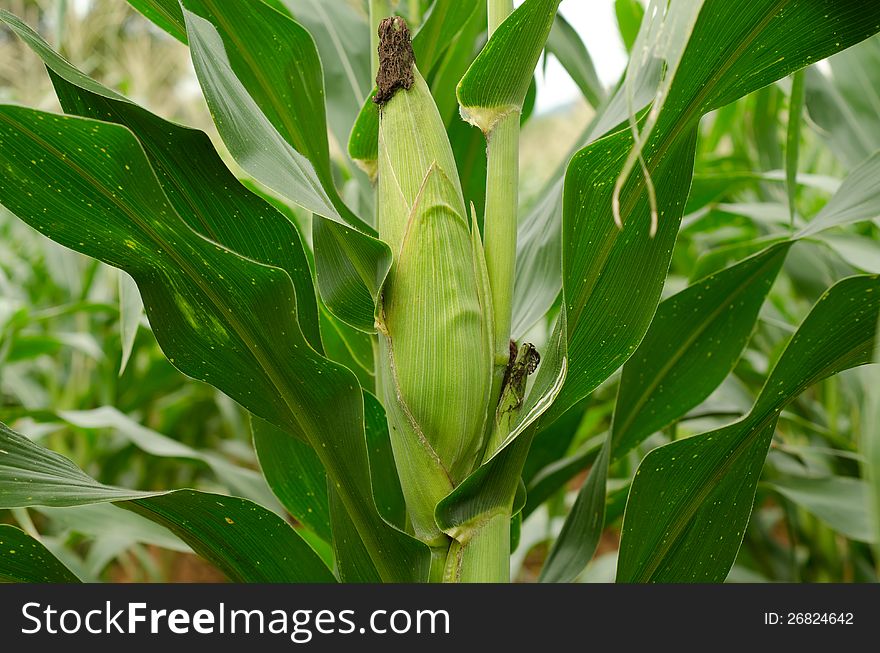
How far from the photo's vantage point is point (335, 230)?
33 centimetres

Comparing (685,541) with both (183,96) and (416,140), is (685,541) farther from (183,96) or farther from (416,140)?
(183,96)

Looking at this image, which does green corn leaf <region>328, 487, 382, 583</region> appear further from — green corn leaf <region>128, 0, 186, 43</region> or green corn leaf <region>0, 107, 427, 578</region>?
green corn leaf <region>128, 0, 186, 43</region>

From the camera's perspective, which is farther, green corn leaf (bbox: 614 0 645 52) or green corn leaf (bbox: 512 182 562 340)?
green corn leaf (bbox: 614 0 645 52)

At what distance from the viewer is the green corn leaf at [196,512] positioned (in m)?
0.33

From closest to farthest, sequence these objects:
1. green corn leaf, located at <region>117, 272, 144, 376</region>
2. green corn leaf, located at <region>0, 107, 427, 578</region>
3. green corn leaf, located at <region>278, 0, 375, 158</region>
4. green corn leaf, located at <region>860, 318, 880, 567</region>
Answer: green corn leaf, located at <region>860, 318, 880, 567</region> → green corn leaf, located at <region>0, 107, 427, 578</region> → green corn leaf, located at <region>117, 272, 144, 376</region> → green corn leaf, located at <region>278, 0, 375, 158</region>

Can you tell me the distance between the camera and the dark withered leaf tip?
1.07 ft

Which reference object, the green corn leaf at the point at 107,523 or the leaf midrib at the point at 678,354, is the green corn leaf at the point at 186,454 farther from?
the leaf midrib at the point at 678,354

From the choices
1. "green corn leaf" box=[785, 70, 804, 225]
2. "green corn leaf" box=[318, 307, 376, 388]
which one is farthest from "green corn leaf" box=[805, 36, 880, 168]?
"green corn leaf" box=[318, 307, 376, 388]

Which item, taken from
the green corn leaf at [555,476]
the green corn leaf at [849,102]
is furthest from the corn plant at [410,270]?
the green corn leaf at [849,102]

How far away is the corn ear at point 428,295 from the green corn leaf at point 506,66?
0.07ft

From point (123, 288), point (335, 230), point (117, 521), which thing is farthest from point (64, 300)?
point (335, 230)

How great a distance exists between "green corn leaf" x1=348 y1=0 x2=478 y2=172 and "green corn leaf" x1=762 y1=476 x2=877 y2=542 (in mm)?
385

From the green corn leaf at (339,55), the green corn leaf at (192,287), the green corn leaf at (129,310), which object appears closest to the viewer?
the green corn leaf at (192,287)

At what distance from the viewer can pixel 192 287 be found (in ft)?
1.10
